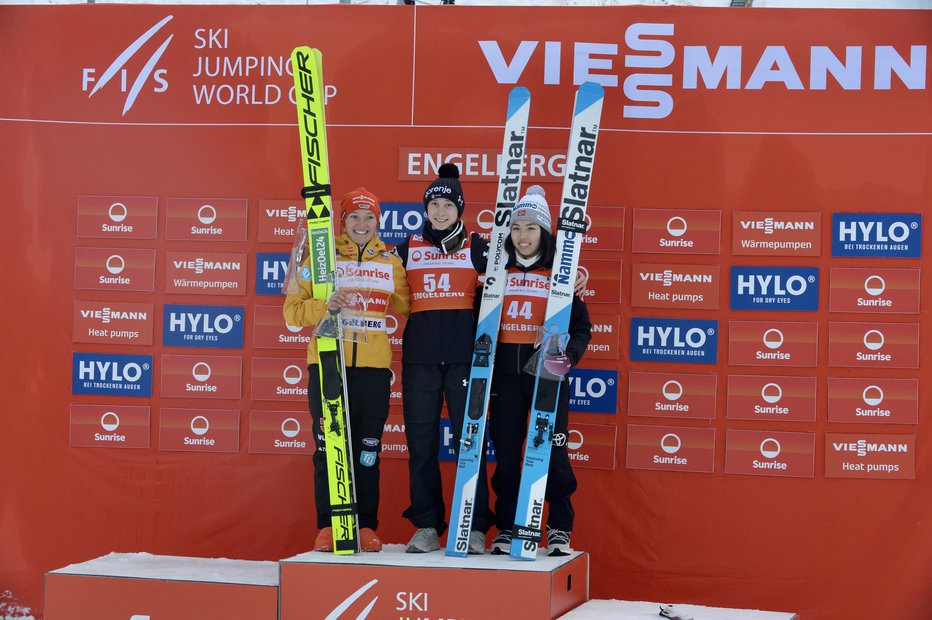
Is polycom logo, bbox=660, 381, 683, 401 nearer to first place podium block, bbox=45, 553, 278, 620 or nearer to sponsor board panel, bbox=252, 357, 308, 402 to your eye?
sponsor board panel, bbox=252, 357, 308, 402

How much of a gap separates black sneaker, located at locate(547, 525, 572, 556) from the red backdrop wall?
0.71m

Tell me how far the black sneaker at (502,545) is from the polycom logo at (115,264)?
7.53ft

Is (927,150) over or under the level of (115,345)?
over

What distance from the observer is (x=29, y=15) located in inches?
187

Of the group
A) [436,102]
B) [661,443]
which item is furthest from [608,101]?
[661,443]

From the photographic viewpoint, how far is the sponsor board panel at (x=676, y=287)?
450 centimetres

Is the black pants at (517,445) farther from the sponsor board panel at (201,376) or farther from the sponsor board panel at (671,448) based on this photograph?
the sponsor board panel at (201,376)

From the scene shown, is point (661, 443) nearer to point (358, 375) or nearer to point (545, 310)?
point (545, 310)

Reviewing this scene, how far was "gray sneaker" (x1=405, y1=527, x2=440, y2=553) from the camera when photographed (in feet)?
12.3

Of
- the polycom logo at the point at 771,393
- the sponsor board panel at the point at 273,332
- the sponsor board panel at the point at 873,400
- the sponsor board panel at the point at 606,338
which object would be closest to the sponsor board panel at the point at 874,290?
the sponsor board panel at the point at 873,400

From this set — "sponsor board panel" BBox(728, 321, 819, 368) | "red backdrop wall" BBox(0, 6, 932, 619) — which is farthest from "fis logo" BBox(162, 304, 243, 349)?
"sponsor board panel" BBox(728, 321, 819, 368)

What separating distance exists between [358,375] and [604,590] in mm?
1660

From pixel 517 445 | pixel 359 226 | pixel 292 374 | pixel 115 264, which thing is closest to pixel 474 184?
pixel 359 226

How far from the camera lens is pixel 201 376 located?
466 cm
